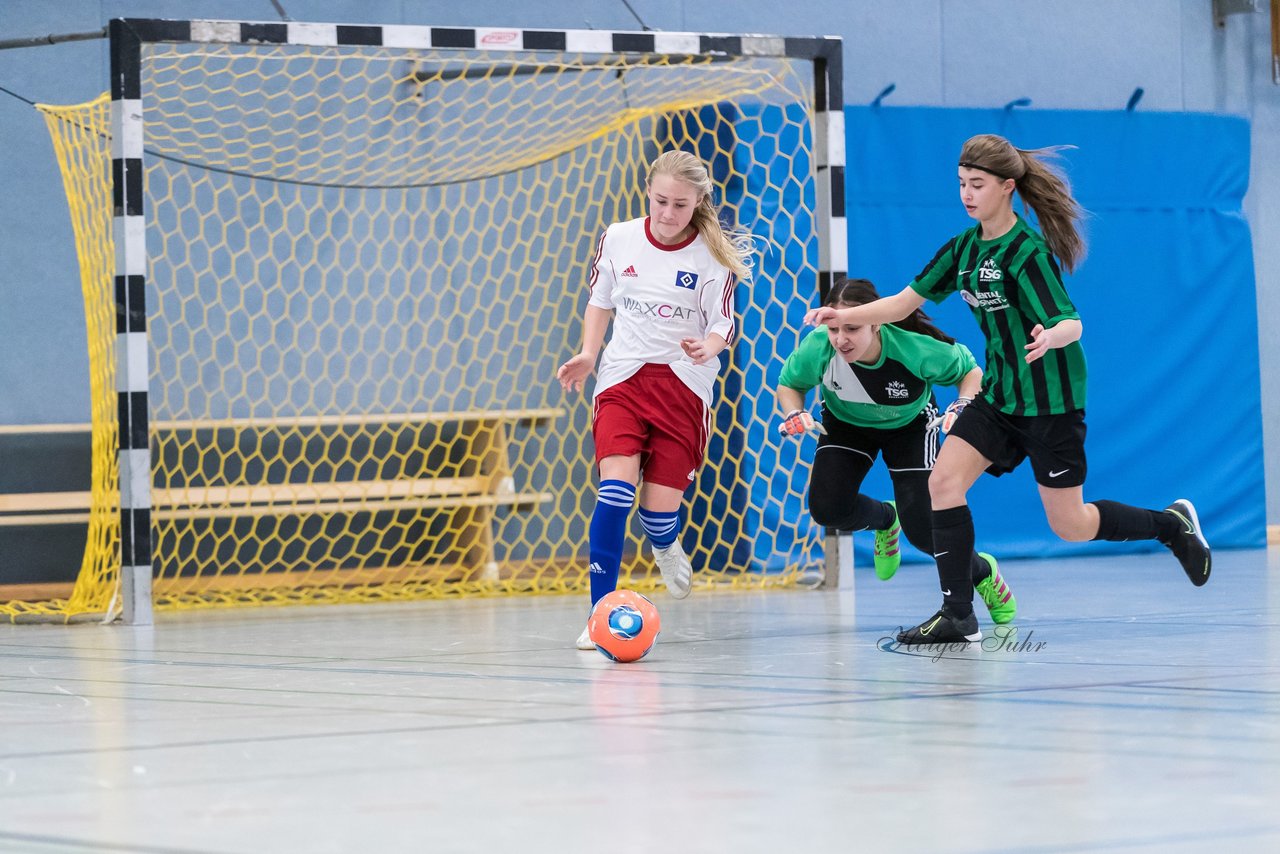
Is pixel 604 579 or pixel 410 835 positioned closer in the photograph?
pixel 410 835

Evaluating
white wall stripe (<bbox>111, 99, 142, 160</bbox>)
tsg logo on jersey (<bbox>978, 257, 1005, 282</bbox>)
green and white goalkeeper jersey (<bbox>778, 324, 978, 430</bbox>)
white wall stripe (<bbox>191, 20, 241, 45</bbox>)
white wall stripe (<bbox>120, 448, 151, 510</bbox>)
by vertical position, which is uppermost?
white wall stripe (<bbox>191, 20, 241, 45</bbox>)

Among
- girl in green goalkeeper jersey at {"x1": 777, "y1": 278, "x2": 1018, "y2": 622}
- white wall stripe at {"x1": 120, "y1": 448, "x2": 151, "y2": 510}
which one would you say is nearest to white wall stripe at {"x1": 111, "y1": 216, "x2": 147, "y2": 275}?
white wall stripe at {"x1": 120, "y1": 448, "x2": 151, "y2": 510}

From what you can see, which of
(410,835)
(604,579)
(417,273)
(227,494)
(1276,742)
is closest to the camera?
(410,835)

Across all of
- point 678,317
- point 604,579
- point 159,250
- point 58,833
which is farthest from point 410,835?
point 159,250

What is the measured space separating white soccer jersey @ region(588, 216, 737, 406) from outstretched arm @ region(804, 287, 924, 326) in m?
0.37

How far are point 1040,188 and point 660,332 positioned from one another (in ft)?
3.52

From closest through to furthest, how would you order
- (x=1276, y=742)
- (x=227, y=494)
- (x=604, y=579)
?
(x=1276, y=742), (x=604, y=579), (x=227, y=494)

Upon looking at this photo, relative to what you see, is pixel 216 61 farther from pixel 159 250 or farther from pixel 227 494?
pixel 227 494

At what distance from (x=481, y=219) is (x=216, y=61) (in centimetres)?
134

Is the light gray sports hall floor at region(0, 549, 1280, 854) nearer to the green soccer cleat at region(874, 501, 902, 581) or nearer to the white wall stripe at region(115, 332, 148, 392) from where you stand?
the green soccer cleat at region(874, 501, 902, 581)

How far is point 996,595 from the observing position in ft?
16.2

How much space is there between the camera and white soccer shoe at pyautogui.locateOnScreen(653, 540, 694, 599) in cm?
519

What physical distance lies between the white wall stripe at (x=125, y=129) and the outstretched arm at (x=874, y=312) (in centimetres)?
262

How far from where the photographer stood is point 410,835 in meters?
2.09
